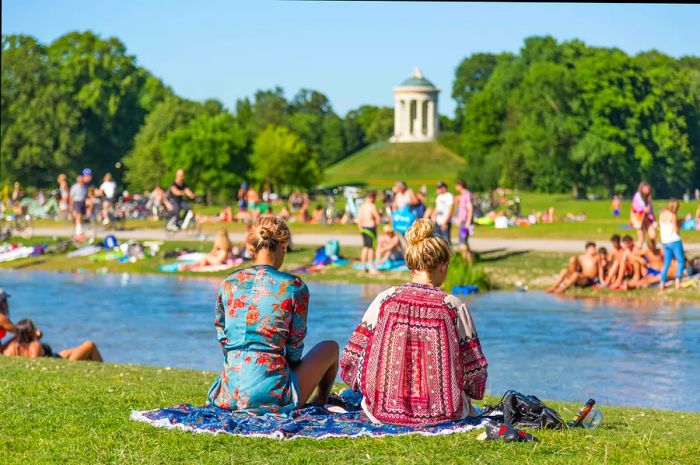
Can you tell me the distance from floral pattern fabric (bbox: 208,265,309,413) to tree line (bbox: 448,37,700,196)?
216 feet

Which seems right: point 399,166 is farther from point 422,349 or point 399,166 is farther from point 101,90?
point 422,349

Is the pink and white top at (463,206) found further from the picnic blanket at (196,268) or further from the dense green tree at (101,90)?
the dense green tree at (101,90)

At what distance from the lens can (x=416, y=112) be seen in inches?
5591

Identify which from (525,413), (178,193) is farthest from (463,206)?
(525,413)

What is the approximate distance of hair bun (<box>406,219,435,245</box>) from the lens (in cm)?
689

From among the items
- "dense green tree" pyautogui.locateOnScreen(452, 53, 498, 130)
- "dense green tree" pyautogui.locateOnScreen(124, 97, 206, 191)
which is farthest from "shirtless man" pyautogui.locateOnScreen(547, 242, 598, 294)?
"dense green tree" pyautogui.locateOnScreen(452, 53, 498, 130)

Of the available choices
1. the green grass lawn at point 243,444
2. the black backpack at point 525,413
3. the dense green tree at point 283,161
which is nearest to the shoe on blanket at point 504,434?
the green grass lawn at point 243,444

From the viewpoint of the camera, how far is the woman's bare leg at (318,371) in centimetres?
735

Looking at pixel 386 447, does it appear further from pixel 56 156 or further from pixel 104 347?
pixel 56 156

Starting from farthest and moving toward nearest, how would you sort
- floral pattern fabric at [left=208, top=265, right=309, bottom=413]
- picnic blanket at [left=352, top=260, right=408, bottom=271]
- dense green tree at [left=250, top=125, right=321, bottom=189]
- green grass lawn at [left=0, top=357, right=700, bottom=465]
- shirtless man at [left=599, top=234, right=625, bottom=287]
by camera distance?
dense green tree at [left=250, top=125, right=321, bottom=189]
picnic blanket at [left=352, top=260, right=408, bottom=271]
shirtless man at [left=599, top=234, right=625, bottom=287]
floral pattern fabric at [left=208, top=265, right=309, bottom=413]
green grass lawn at [left=0, top=357, right=700, bottom=465]

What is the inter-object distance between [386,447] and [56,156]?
7824cm

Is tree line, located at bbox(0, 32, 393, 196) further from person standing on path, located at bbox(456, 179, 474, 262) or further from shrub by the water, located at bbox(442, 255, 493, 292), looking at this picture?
shrub by the water, located at bbox(442, 255, 493, 292)

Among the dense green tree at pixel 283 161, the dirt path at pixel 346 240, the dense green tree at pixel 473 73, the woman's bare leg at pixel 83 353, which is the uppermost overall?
the dense green tree at pixel 473 73

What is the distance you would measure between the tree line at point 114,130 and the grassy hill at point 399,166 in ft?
55.5
